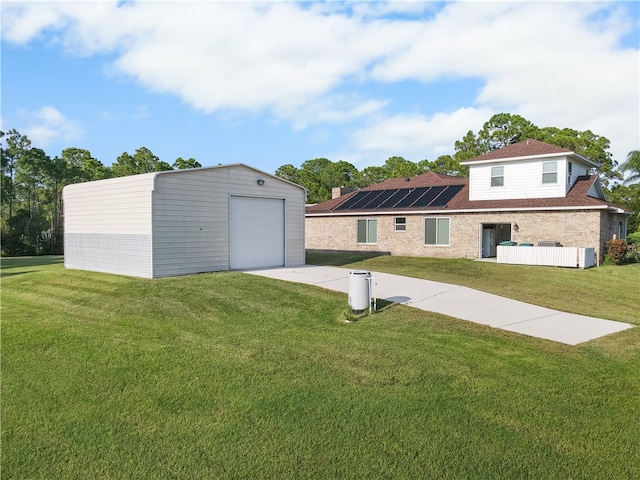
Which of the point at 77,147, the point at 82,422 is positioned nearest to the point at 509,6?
the point at 82,422

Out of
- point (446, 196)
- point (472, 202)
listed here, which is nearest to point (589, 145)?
point (446, 196)

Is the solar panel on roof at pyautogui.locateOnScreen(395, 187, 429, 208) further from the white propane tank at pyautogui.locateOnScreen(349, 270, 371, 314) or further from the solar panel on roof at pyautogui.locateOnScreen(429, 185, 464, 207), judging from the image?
the white propane tank at pyautogui.locateOnScreen(349, 270, 371, 314)

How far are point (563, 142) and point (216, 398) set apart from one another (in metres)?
38.9

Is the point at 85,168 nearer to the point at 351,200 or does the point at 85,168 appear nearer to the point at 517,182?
the point at 351,200

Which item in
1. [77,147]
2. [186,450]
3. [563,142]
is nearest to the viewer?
[186,450]

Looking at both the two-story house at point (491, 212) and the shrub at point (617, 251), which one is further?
the two-story house at point (491, 212)

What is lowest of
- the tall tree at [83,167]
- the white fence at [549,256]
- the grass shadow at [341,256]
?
the grass shadow at [341,256]

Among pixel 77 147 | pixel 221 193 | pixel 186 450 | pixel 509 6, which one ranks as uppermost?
pixel 77 147

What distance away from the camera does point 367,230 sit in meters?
25.1

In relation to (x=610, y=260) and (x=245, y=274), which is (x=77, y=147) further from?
(x=610, y=260)

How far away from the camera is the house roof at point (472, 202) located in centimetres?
1894

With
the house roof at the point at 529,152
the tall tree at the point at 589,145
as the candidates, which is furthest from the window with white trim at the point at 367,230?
the tall tree at the point at 589,145

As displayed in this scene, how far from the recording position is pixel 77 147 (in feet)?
147

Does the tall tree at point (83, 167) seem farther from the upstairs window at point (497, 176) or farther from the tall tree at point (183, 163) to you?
the upstairs window at point (497, 176)
